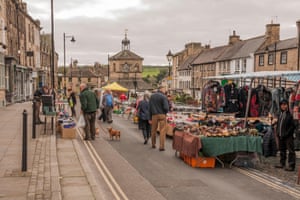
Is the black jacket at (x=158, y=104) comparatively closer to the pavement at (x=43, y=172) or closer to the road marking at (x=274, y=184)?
the pavement at (x=43, y=172)

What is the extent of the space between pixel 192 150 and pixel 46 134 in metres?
6.95

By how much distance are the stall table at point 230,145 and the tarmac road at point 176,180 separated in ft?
1.50

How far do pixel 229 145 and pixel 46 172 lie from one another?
180 inches

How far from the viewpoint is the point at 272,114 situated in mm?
12578

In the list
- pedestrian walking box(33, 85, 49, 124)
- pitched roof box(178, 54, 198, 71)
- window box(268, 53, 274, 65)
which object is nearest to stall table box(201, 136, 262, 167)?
pedestrian walking box(33, 85, 49, 124)

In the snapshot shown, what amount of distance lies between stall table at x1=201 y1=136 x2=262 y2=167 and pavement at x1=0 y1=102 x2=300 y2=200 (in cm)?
67

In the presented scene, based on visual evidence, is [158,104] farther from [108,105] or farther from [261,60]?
[261,60]

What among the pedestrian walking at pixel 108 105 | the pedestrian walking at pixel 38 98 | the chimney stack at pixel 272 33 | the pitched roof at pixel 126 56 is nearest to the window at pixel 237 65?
the chimney stack at pixel 272 33

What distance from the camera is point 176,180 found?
8461mm

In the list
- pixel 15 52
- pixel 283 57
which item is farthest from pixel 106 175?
pixel 283 57

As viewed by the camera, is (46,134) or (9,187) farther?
(46,134)

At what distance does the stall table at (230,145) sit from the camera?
962 cm

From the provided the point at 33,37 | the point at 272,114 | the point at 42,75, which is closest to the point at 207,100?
the point at 272,114

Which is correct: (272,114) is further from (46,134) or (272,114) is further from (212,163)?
(46,134)
